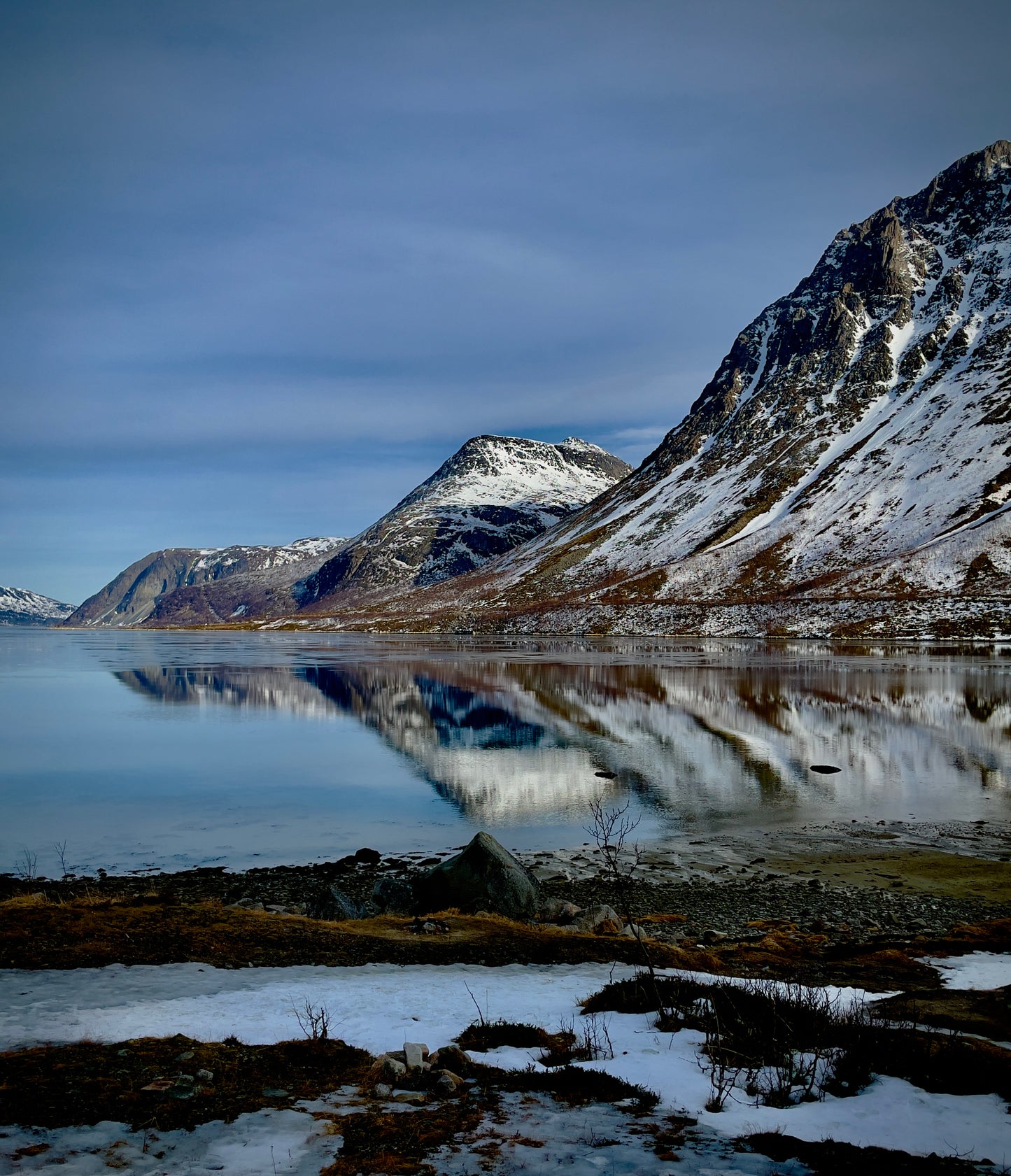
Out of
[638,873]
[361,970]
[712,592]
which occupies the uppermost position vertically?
[712,592]

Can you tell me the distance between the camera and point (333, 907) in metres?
18.1

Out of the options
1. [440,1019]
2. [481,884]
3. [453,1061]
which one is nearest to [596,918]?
[481,884]

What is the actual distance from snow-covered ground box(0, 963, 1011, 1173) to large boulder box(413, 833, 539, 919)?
4579 mm

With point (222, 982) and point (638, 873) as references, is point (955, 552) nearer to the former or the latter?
point (638, 873)

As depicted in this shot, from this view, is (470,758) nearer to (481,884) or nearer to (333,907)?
(481,884)

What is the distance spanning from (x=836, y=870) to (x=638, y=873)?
19.1ft

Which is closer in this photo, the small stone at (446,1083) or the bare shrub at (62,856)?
the small stone at (446,1083)

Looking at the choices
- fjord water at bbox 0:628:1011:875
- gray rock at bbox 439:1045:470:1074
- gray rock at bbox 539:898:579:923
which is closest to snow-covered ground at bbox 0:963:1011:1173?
gray rock at bbox 439:1045:470:1074

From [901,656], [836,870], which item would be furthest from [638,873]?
[901,656]

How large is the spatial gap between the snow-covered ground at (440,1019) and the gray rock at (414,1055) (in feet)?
2.31

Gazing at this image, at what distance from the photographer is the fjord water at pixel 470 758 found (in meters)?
27.7

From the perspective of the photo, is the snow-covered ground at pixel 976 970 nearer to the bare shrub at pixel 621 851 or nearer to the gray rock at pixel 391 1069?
the bare shrub at pixel 621 851

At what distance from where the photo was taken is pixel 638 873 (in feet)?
75.4

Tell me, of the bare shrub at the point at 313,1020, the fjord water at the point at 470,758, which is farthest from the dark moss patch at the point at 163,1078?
the fjord water at the point at 470,758
